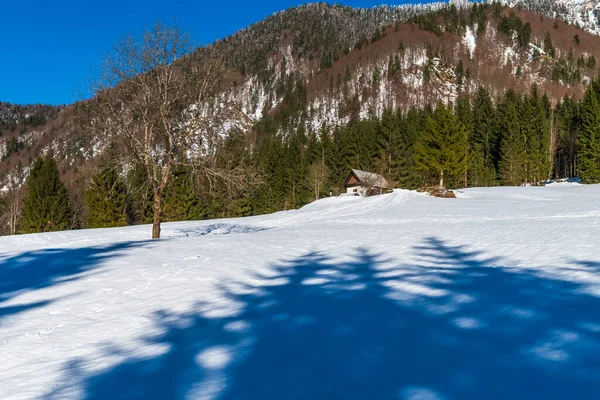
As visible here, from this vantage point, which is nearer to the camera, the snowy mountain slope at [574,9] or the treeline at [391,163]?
the treeline at [391,163]

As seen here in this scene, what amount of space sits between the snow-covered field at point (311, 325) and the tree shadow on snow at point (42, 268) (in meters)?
0.07

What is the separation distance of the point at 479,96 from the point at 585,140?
963 inches

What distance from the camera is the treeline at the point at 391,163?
4316cm

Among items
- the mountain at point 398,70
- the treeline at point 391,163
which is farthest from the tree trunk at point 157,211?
the mountain at point 398,70

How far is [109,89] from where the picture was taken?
16328 mm

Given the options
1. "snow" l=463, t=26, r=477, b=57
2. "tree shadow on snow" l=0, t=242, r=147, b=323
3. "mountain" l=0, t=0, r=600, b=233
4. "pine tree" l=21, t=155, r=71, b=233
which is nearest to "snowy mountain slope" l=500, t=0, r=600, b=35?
"mountain" l=0, t=0, r=600, b=233

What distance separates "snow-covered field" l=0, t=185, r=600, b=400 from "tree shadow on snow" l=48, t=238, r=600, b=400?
20 millimetres

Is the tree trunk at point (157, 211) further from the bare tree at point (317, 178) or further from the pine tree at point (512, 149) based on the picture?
the pine tree at point (512, 149)

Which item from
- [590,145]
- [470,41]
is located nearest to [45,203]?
[590,145]

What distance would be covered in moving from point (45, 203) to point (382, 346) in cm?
4727

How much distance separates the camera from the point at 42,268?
8.76m

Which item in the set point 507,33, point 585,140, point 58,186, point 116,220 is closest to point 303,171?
point 116,220

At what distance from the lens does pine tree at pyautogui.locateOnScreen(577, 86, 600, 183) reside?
49.1 meters

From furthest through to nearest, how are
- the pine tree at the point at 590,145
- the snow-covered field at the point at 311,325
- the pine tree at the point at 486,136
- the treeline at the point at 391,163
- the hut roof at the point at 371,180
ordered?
the pine tree at the point at 486,136, the pine tree at the point at 590,145, the hut roof at the point at 371,180, the treeline at the point at 391,163, the snow-covered field at the point at 311,325
